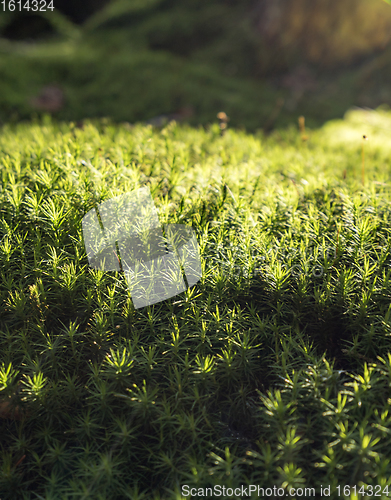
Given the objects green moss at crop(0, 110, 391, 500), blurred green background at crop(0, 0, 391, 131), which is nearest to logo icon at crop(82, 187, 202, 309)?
green moss at crop(0, 110, 391, 500)

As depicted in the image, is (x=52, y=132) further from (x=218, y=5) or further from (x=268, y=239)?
(x=218, y=5)

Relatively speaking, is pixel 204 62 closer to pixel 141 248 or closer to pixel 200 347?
pixel 141 248

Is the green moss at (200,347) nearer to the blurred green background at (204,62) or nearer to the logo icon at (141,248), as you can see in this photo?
the logo icon at (141,248)

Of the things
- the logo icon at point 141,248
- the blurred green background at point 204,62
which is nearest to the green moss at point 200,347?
the logo icon at point 141,248

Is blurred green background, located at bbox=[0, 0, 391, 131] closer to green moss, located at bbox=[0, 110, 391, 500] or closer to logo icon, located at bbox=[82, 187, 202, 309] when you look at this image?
green moss, located at bbox=[0, 110, 391, 500]

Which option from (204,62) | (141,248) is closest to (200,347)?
(141,248)

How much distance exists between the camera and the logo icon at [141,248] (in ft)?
6.83

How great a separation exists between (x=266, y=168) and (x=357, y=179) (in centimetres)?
89

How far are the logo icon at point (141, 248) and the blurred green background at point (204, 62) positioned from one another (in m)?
5.24

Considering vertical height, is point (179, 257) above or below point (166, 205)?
below

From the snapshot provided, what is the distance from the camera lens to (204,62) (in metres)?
9.90

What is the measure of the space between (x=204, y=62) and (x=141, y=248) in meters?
9.31

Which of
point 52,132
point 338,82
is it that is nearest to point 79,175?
point 52,132

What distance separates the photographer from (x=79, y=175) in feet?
8.55
